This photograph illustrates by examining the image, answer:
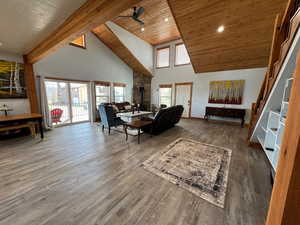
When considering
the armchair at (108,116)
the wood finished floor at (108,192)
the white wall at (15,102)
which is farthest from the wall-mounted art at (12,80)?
the armchair at (108,116)

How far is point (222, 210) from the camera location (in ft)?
5.05

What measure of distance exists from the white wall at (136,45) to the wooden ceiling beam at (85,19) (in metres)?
3.15

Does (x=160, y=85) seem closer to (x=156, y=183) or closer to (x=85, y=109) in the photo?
(x=85, y=109)

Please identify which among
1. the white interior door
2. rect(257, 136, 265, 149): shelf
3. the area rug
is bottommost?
the area rug

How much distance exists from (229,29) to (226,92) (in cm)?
282

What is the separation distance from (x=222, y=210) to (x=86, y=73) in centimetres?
647

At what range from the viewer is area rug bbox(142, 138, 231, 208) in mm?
1854

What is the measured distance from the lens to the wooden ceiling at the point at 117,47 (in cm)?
569

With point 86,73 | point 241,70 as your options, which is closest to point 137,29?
point 86,73

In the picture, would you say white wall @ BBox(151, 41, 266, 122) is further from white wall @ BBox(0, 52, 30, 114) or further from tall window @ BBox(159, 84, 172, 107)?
white wall @ BBox(0, 52, 30, 114)

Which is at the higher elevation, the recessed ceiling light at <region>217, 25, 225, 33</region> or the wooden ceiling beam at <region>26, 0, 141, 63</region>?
the recessed ceiling light at <region>217, 25, 225, 33</region>

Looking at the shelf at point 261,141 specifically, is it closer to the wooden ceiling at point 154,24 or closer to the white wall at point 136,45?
the wooden ceiling at point 154,24

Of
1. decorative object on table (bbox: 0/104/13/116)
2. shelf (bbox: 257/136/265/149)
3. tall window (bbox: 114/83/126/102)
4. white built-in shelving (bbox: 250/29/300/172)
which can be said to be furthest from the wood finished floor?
tall window (bbox: 114/83/126/102)

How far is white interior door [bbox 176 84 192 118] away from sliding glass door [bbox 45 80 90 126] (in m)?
4.95
